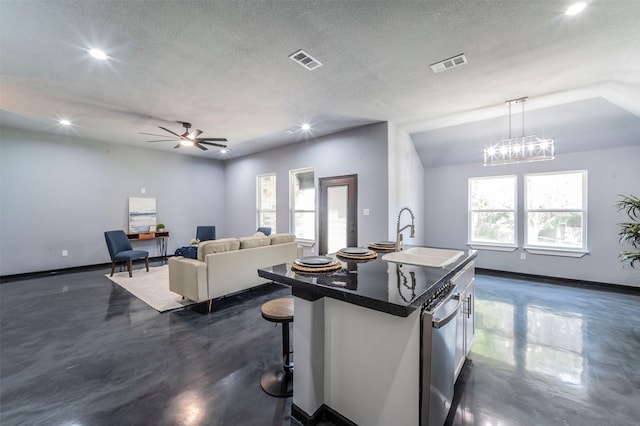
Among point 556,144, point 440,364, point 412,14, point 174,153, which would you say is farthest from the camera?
point 174,153

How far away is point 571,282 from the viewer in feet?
14.7

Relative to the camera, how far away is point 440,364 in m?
1.34

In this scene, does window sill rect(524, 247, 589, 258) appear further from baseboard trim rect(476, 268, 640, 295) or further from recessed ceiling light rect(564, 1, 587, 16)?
recessed ceiling light rect(564, 1, 587, 16)

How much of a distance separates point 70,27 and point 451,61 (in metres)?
3.64

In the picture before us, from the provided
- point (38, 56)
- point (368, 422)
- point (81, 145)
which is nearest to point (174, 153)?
point (81, 145)

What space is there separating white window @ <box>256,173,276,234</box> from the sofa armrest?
338 cm

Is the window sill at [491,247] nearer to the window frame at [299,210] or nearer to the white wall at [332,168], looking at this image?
the white wall at [332,168]

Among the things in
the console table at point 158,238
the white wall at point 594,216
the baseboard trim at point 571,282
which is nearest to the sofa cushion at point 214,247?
the console table at point 158,238

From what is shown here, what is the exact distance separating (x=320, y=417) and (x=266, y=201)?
6.01 metres

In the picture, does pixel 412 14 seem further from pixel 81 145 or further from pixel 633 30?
pixel 81 145

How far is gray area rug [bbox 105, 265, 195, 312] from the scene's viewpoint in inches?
138

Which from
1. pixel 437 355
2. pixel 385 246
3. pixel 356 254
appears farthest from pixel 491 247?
pixel 437 355

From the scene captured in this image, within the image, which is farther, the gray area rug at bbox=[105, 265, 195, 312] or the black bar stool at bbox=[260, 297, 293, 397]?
the gray area rug at bbox=[105, 265, 195, 312]

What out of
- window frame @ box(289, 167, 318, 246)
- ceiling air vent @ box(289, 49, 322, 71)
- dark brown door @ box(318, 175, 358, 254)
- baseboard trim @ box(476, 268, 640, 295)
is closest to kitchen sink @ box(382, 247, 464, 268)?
ceiling air vent @ box(289, 49, 322, 71)
